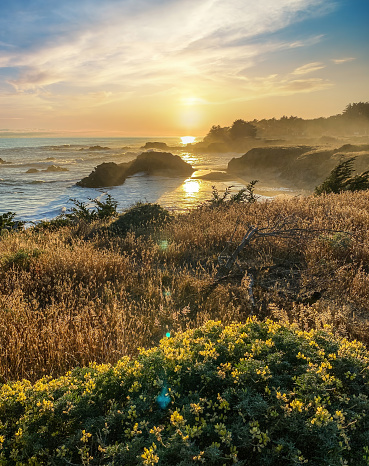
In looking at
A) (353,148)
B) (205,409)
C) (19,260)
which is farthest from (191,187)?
(205,409)

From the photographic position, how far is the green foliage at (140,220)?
10305mm

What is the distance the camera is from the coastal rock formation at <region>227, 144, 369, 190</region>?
3055cm

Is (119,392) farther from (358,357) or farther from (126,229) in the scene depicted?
(126,229)

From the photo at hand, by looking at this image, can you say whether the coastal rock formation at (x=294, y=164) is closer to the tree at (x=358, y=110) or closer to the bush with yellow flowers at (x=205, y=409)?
the bush with yellow flowers at (x=205, y=409)

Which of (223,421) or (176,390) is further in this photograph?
(176,390)

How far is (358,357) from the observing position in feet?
7.64

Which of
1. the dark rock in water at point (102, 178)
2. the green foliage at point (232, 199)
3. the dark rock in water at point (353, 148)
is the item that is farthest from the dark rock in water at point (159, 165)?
the green foliage at point (232, 199)

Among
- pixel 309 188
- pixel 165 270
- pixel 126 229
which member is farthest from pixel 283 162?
pixel 165 270

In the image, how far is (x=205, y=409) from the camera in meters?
1.97

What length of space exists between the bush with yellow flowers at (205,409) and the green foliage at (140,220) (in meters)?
7.80

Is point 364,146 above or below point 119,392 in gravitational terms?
above

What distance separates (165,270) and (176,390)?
4258 mm

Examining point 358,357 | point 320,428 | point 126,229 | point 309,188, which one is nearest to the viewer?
point 320,428

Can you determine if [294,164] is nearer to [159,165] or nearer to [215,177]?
[215,177]
